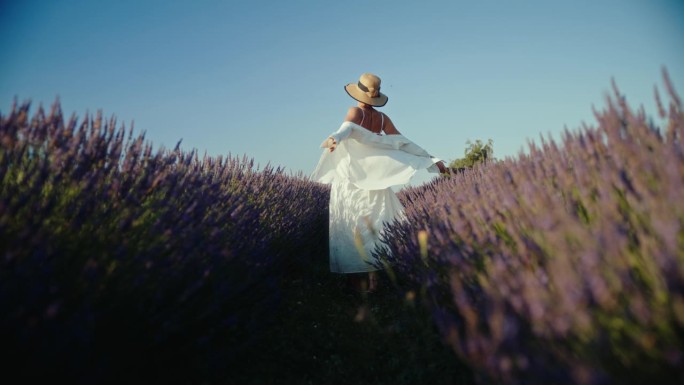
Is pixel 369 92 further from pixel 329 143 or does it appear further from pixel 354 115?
pixel 329 143

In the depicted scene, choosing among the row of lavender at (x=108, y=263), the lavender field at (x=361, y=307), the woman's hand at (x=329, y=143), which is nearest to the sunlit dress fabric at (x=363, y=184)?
the woman's hand at (x=329, y=143)

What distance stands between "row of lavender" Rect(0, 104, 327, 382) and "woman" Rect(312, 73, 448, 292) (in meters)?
1.97

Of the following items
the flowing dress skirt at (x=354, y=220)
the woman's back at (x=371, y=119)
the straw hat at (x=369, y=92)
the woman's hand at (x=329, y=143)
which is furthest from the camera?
the straw hat at (x=369, y=92)

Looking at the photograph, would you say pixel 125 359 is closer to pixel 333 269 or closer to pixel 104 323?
pixel 104 323

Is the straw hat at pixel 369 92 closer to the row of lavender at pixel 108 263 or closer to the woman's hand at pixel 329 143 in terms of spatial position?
the woman's hand at pixel 329 143

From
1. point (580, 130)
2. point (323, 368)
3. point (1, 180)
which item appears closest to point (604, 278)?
point (580, 130)

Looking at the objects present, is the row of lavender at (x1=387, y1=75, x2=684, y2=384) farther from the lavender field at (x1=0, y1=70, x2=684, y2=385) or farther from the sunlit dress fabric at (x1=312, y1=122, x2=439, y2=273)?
the sunlit dress fabric at (x1=312, y1=122, x2=439, y2=273)

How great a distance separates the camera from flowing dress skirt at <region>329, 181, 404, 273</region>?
14.0ft

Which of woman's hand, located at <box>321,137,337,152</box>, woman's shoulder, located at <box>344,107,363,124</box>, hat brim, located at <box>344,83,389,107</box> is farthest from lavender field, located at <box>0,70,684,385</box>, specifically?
hat brim, located at <box>344,83,389,107</box>

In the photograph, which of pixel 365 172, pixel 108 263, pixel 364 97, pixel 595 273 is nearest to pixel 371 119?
pixel 364 97

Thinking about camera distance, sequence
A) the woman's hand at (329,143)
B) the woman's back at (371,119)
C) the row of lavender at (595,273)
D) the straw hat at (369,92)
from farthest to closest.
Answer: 1. the straw hat at (369,92)
2. the woman's back at (371,119)
3. the woman's hand at (329,143)
4. the row of lavender at (595,273)

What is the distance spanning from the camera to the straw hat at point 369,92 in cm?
452

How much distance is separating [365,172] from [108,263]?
3256mm

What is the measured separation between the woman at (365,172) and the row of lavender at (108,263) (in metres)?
1.97
